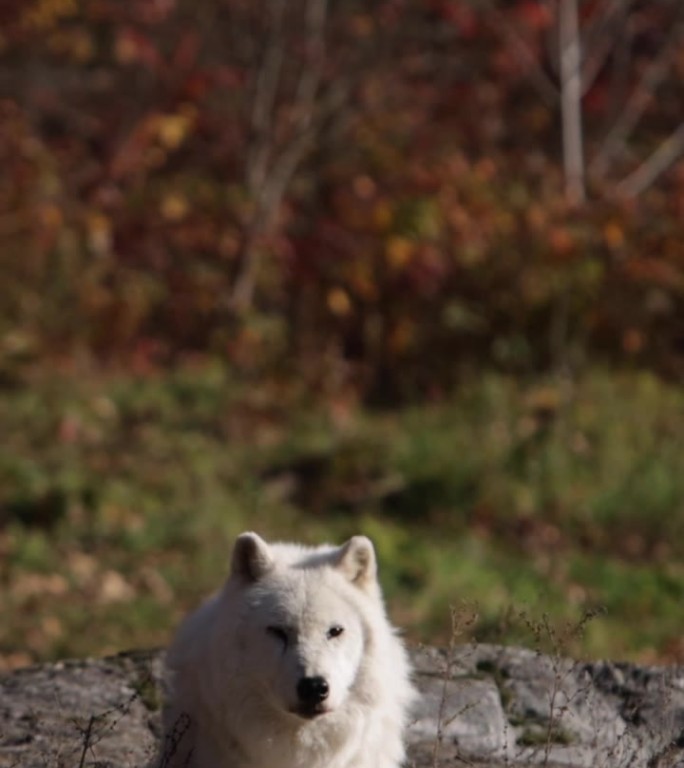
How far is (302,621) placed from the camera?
4590 millimetres

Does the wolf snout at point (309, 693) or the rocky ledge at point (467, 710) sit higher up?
the wolf snout at point (309, 693)

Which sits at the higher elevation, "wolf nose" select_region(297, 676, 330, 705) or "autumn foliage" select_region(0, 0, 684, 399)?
"wolf nose" select_region(297, 676, 330, 705)

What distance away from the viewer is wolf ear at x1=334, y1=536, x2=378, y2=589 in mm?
4836

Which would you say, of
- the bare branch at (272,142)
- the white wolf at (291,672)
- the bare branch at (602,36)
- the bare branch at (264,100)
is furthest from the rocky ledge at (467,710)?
the bare branch at (602,36)

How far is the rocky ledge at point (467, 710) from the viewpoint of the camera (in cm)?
570

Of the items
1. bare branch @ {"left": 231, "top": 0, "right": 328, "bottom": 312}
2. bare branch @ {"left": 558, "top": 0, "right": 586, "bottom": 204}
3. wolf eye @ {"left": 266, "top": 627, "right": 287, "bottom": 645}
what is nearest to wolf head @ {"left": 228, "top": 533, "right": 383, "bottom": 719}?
wolf eye @ {"left": 266, "top": 627, "right": 287, "bottom": 645}

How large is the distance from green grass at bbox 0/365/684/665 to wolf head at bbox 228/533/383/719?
4.94 metres

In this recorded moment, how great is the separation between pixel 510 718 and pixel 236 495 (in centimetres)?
638

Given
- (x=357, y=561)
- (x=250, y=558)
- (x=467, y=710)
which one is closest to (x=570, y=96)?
(x=467, y=710)

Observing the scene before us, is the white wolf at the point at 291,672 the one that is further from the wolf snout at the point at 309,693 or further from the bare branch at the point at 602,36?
the bare branch at the point at 602,36

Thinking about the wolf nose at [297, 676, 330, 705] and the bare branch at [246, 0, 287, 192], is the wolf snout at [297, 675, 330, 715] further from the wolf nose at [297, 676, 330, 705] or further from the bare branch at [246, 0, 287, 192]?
the bare branch at [246, 0, 287, 192]

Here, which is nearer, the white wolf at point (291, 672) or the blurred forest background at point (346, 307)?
the white wolf at point (291, 672)

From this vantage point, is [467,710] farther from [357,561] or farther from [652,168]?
[652,168]

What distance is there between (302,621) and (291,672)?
189mm
